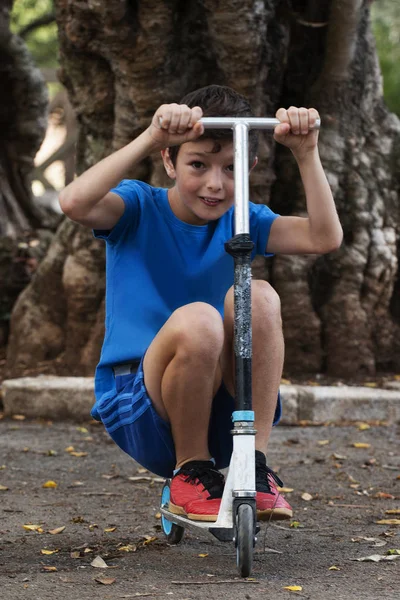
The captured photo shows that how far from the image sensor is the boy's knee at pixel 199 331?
9.53ft

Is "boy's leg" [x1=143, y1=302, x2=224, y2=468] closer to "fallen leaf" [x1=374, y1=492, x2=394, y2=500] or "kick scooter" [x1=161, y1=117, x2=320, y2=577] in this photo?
"kick scooter" [x1=161, y1=117, x2=320, y2=577]

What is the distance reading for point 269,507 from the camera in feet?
9.38

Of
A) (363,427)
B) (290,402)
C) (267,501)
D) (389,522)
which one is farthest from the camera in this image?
(290,402)

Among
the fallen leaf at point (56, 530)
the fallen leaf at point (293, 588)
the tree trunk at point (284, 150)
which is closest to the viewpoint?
the fallen leaf at point (293, 588)

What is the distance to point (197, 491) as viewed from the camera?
9.66 ft

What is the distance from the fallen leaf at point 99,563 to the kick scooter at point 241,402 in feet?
0.88

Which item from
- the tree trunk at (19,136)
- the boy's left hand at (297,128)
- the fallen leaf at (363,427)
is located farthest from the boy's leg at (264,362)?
the tree trunk at (19,136)

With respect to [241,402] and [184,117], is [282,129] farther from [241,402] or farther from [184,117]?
[241,402]

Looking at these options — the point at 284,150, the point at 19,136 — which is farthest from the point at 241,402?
the point at 19,136

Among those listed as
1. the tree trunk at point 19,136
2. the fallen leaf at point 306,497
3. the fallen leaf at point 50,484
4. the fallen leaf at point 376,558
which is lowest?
the fallen leaf at point 376,558

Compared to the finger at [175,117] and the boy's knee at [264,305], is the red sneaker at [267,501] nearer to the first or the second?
the boy's knee at [264,305]

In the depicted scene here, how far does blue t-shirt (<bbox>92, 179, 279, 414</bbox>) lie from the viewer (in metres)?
3.23

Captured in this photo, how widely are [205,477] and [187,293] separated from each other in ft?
2.08

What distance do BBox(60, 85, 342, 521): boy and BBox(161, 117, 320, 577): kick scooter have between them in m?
0.12
